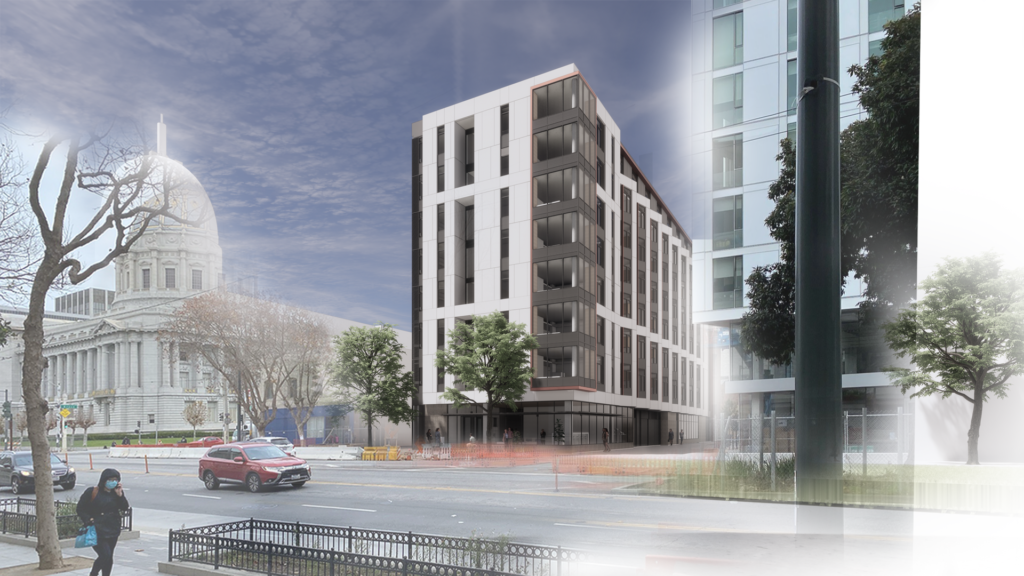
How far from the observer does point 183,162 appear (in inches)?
356

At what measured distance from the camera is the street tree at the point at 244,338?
9.01 metres

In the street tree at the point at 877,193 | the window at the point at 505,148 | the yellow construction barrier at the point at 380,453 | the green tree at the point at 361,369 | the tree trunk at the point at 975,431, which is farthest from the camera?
the window at the point at 505,148

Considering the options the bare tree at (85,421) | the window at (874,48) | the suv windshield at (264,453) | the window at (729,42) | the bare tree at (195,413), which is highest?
the window at (729,42)

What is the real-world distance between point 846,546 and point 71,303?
10502 mm

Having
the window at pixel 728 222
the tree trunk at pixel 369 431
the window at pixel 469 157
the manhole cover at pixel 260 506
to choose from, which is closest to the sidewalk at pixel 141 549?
the manhole cover at pixel 260 506

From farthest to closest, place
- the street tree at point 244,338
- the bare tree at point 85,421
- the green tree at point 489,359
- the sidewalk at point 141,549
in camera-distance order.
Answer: the green tree at point 489,359 → the bare tree at point 85,421 → the street tree at point 244,338 → the sidewalk at point 141,549

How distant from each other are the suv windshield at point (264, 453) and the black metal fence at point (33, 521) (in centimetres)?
174

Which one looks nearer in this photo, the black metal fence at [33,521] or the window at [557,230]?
the black metal fence at [33,521]

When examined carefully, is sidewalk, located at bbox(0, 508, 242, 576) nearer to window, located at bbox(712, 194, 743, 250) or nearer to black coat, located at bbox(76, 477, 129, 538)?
black coat, located at bbox(76, 477, 129, 538)

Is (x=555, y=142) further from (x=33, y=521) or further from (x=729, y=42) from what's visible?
(x=33, y=521)

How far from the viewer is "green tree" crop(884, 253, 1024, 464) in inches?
225

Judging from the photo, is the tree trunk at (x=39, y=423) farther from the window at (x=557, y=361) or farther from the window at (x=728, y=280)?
the window at (x=557, y=361)

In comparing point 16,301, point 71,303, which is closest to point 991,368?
point 71,303

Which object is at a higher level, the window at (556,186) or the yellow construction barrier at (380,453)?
the window at (556,186)
